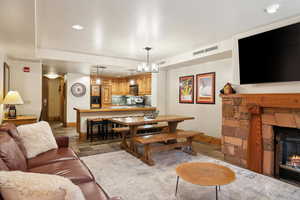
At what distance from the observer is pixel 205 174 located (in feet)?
6.86

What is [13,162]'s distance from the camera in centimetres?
169

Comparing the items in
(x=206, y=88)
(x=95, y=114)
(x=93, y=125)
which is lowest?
(x=93, y=125)

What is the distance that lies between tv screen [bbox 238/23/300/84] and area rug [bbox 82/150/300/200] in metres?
1.64

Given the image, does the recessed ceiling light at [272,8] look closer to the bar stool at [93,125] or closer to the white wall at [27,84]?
the bar stool at [93,125]

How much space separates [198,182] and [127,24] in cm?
274

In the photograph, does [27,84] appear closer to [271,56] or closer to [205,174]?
[205,174]

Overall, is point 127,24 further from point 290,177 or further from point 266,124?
point 290,177

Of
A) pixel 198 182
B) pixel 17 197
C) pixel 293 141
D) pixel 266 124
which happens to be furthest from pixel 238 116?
pixel 17 197

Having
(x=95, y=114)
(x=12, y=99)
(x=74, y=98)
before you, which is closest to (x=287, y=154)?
(x=95, y=114)

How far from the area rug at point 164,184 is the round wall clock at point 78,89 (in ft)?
15.4

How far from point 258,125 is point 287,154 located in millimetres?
609

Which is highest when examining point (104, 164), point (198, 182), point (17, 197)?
point (17, 197)

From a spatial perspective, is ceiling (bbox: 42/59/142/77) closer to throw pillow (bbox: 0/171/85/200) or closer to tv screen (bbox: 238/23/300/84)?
tv screen (bbox: 238/23/300/84)

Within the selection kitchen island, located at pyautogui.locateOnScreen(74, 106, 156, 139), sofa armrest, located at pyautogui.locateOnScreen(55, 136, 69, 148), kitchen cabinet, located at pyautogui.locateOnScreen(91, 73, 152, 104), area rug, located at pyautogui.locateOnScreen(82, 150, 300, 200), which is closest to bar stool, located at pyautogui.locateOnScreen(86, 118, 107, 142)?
kitchen island, located at pyautogui.locateOnScreen(74, 106, 156, 139)
